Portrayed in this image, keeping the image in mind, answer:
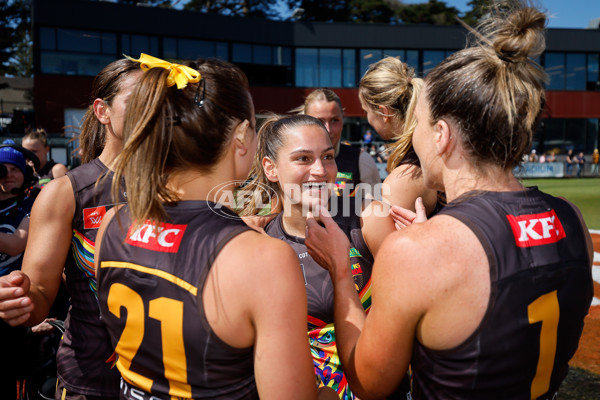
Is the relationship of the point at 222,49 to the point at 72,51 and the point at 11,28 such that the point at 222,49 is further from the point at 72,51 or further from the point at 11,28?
the point at 11,28

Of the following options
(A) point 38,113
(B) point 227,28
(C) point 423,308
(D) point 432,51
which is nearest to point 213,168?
(C) point 423,308

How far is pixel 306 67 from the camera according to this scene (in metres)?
36.6

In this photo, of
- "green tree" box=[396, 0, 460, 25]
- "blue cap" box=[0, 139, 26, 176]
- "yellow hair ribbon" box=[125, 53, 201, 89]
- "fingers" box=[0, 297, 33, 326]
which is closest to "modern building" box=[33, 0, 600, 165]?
"green tree" box=[396, 0, 460, 25]

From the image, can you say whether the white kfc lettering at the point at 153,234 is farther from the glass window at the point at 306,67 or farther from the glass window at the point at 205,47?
the glass window at the point at 306,67

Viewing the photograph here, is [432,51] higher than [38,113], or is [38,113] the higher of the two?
[432,51]

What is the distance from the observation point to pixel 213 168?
1.72 metres

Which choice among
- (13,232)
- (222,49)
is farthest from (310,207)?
(222,49)

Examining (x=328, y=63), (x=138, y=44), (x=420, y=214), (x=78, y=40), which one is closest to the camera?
(x=420, y=214)

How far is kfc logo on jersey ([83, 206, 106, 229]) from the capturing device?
2.34 m

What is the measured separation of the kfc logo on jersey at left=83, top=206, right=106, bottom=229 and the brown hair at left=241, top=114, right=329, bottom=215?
3.39ft

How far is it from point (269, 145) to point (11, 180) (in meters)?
2.20

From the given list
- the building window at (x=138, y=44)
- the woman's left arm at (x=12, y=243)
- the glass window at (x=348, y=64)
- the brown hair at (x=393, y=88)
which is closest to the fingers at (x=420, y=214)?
the brown hair at (x=393, y=88)

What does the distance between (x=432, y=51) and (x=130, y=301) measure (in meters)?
40.2

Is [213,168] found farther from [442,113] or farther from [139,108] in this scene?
[442,113]
